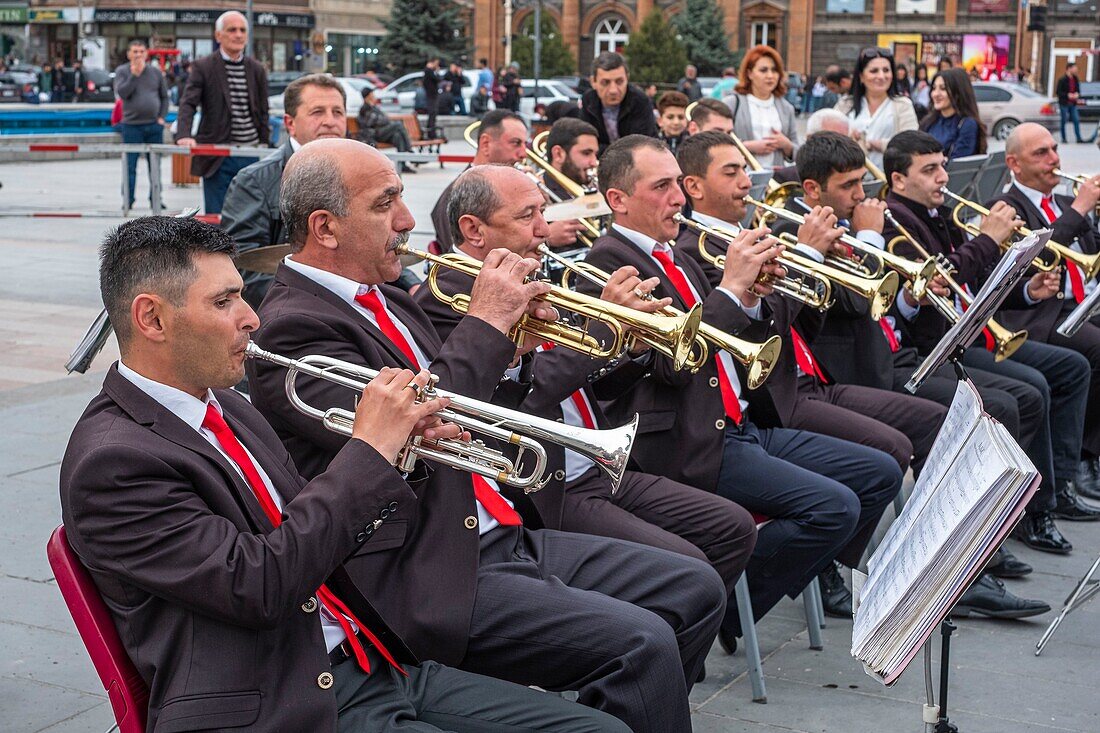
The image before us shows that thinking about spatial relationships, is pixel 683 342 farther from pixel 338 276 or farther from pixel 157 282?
pixel 157 282

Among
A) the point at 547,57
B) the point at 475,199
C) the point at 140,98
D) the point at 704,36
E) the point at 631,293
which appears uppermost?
the point at 704,36

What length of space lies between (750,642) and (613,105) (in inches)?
210

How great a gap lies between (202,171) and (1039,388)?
616 cm


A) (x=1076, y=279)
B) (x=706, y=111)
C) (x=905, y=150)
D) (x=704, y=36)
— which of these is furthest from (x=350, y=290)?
(x=704, y=36)

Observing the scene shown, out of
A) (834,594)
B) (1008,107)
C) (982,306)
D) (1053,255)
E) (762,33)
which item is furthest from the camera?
(762,33)

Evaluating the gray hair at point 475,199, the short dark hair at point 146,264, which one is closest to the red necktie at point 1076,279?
the gray hair at point 475,199

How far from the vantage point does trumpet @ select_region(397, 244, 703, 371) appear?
357cm

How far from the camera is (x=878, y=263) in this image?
5.36m

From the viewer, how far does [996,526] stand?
2.57m

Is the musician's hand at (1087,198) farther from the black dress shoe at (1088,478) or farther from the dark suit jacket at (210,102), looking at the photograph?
the dark suit jacket at (210,102)

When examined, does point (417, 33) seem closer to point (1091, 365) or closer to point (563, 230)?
point (1091, 365)

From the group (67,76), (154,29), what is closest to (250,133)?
(67,76)

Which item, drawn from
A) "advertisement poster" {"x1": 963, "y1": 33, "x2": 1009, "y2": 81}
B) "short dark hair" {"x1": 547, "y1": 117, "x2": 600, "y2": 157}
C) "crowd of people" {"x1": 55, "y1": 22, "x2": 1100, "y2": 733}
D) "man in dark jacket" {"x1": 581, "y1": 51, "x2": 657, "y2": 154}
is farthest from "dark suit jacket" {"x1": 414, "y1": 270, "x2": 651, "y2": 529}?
"advertisement poster" {"x1": 963, "y1": 33, "x2": 1009, "y2": 81}

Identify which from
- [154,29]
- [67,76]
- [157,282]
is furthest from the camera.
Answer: [154,29]
